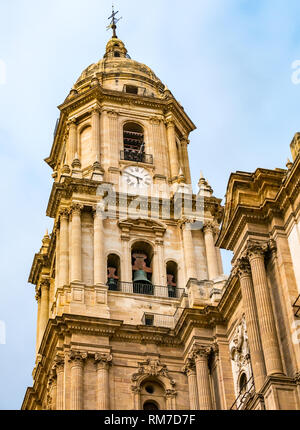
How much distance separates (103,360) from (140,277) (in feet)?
20.2

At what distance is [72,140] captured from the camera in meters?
50.9

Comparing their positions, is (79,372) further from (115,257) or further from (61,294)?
(115,257)

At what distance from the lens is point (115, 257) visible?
A: 4466 cm

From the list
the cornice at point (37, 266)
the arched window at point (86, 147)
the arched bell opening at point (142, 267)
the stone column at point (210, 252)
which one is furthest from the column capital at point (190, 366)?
the arched window at point (86, 147)

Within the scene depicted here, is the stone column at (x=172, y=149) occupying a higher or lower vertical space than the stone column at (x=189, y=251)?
higher

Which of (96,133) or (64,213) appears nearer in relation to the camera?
(64,213)

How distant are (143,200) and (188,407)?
11214 mm

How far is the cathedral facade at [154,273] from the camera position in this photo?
104ft

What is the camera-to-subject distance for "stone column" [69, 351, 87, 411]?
3744 centimetres

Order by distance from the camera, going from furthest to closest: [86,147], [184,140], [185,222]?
[184,140], [86,147], [185,222]

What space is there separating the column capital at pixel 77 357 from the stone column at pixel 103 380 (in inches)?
22.4

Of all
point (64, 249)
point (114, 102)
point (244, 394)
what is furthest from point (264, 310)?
point (114, 102)

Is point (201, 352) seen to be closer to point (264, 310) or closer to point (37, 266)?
point (264, 310)

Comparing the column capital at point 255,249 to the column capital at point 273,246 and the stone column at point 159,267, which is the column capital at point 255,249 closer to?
the column capital at point 273,246
